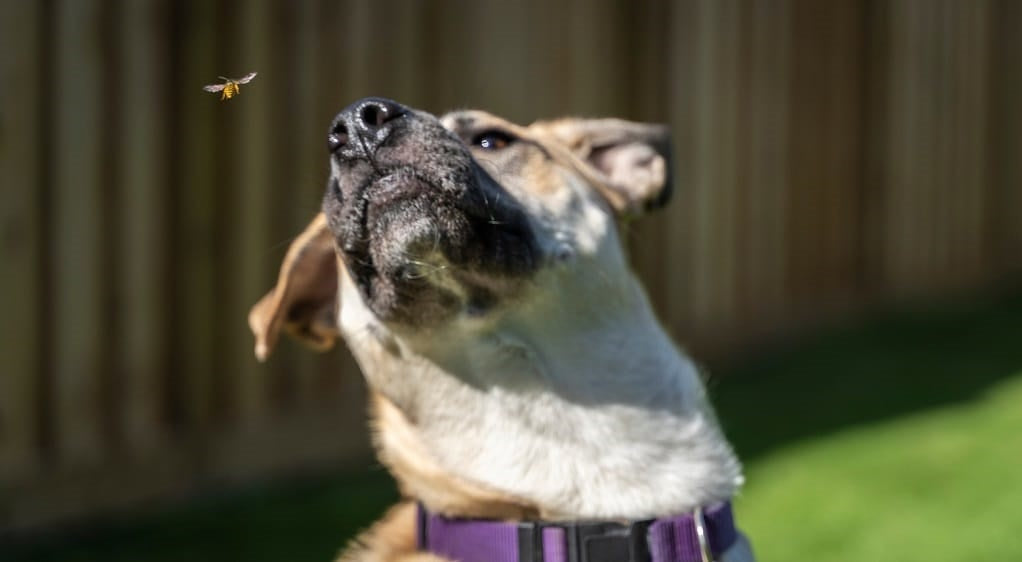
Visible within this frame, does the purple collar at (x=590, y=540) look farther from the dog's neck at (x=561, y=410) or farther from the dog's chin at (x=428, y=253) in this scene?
the dog's chin at (x=428, y=253)

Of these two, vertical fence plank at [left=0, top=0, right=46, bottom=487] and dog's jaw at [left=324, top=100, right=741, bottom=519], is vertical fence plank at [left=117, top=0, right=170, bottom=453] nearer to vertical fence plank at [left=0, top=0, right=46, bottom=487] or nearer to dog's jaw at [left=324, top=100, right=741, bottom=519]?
vertical fence plank at [left=0, top=0, right=46, bottom=487]

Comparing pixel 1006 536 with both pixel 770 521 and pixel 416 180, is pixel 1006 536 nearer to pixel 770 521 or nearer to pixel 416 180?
pixel 770 521

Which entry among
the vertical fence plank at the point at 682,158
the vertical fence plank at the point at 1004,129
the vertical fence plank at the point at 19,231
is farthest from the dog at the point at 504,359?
the vertical fence plank at the point at 1004,129

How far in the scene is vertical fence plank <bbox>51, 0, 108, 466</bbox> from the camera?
495cm

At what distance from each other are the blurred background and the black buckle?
7.66ft

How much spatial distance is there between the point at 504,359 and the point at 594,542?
489 mm

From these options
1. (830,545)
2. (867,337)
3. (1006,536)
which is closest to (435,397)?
(830,545)

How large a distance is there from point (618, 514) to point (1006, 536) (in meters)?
2.78

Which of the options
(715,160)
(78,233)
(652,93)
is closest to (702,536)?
(78,233)

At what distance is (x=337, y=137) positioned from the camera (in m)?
2.76

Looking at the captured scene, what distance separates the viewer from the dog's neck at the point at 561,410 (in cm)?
290

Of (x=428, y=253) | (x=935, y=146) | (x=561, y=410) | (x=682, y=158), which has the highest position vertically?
(x=428, y=253)

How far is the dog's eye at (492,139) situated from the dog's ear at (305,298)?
0.44 m

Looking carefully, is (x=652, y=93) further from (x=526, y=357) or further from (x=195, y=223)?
(x=526, y=357)
